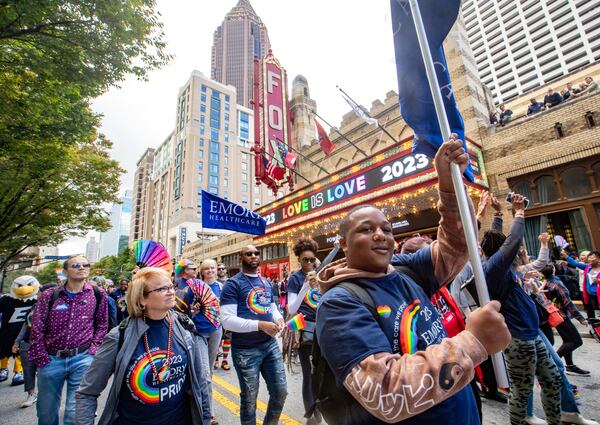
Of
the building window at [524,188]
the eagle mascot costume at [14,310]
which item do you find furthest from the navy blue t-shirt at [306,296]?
the building window at [524,188]

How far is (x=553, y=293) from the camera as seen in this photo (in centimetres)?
573

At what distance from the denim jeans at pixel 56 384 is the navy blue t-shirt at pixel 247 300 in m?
1.86

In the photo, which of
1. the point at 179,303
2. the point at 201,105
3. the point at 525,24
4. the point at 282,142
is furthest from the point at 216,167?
the point at 525,24

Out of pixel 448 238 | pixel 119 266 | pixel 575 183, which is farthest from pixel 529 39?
pixel 119 266

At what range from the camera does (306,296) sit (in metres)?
4.23

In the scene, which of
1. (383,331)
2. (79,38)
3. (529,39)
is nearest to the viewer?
(383,331)

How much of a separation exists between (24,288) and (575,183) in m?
15.2

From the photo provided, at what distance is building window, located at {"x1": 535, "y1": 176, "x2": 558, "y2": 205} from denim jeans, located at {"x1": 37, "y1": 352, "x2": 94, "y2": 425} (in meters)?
Answer: 13.1

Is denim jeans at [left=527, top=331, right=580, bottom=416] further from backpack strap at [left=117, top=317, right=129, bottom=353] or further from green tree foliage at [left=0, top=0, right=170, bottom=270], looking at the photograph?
green tree foliage at [left=0, top=0, right=170, bottom=270]

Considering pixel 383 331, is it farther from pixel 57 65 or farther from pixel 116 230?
pixel 116 230

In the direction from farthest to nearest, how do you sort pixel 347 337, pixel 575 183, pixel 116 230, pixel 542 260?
pixel 116 230 < pixel 575 183 < pixel 542 260 < pixel 347 337

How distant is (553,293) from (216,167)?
7084 centimetres

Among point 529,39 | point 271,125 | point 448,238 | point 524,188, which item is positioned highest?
point 529,39

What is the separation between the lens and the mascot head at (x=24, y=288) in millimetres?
5820
